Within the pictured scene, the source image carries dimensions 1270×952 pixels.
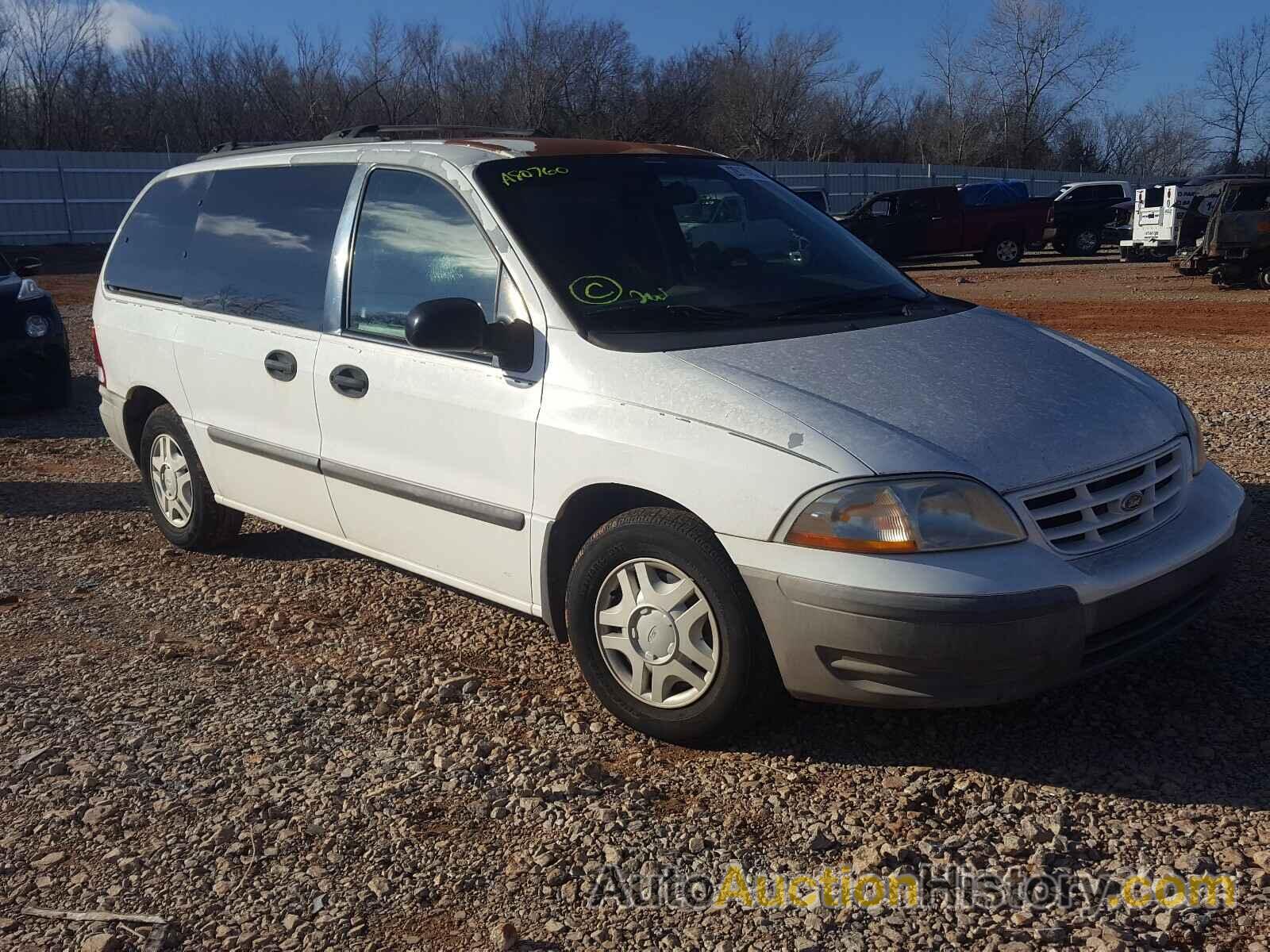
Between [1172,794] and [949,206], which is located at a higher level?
[949,206]

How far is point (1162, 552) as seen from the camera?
3.30 meters

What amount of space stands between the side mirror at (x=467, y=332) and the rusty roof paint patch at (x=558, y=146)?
0.79 m

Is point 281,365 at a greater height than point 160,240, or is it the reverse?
point 160,240

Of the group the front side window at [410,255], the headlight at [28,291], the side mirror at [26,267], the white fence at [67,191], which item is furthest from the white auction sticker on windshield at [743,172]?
the white fence at [67,191]

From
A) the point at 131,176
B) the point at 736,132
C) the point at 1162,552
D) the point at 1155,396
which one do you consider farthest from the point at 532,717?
the point at 736,132

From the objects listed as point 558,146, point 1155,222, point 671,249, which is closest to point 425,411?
point 671,249

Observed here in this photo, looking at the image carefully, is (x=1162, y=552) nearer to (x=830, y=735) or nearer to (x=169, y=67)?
(x=830, y=735)

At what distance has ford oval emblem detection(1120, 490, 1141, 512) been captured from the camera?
330cm

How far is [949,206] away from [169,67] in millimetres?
36284

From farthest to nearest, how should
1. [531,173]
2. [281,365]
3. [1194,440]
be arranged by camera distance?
[281,365]
[531,173]
[1194,440]

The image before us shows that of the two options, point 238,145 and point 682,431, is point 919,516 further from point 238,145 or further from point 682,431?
point 238,145

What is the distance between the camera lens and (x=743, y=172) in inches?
191

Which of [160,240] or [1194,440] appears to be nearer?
[1194,440]

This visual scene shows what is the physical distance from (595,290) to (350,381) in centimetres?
104
